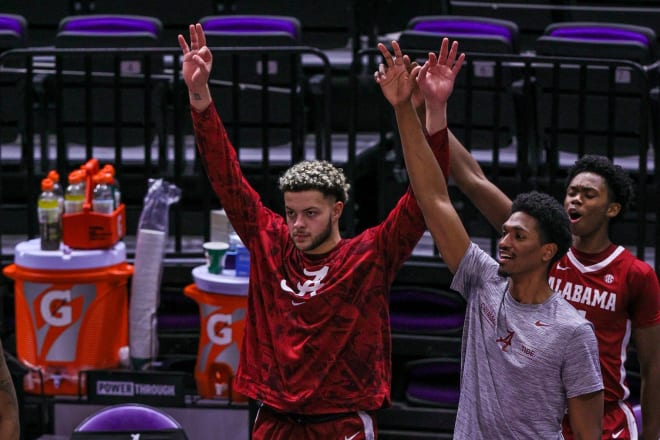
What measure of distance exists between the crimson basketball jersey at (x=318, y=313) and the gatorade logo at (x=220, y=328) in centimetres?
119

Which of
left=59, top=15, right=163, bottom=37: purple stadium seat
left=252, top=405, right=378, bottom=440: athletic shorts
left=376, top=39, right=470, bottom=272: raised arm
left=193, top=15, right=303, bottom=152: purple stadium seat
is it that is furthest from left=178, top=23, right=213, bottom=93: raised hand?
left=59, top=15, right=163, bottom=37: purple stadium seat

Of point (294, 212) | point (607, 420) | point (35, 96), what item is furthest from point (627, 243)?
point (35, 96)

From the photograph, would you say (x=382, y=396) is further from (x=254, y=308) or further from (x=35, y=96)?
(x=35, y=96)

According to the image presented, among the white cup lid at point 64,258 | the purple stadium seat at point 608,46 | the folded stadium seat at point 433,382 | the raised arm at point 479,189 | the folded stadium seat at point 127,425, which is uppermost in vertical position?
the purple stadium seat at point 608,46

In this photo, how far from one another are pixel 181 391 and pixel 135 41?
2.36 meters

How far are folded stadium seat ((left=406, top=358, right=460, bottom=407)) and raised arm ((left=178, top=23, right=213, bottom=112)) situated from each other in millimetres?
2237

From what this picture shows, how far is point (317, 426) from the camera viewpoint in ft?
14.1

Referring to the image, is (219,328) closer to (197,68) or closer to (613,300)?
(197,68)

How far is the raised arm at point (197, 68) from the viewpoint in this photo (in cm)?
420

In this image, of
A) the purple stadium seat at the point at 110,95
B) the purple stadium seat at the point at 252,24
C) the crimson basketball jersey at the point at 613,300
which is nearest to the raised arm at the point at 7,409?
the crimson basketball jersey at the point at 613,300

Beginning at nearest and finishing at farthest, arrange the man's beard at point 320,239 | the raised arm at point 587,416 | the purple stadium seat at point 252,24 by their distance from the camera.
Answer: the raised arm at point 587,416
the man's beard at point 320,239
the purple stadium seat at point 252,24

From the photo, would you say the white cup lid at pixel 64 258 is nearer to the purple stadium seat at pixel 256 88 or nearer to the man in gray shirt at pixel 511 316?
the purple stadium seat at pixel 256 88

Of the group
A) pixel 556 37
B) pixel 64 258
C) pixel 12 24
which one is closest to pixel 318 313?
pixel 64 258

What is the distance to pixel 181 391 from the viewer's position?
5473 millimetres
